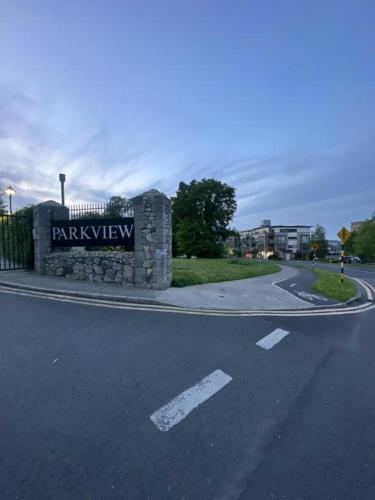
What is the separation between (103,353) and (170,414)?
5.65 feet

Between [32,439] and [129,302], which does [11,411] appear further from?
[129,302]

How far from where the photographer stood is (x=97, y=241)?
923cm

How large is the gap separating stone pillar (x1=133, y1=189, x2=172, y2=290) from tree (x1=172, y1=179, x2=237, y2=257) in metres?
29.8

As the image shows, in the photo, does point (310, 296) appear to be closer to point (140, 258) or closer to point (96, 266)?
point (140, 258)

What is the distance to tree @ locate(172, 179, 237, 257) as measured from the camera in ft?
127

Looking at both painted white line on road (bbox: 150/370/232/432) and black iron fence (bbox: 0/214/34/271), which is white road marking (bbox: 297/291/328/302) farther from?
black iron fence (bbox: 0/214/34/271)

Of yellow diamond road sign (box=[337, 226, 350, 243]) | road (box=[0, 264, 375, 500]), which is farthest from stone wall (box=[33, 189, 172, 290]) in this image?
yellow diamond road sign (box=[337, 226, 350, 243])

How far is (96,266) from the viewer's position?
9.01m

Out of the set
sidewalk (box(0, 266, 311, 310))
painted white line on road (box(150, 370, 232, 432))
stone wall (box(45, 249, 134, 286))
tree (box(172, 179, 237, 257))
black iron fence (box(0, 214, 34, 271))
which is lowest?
painted white line on road (box(150, 370, 232, 432))

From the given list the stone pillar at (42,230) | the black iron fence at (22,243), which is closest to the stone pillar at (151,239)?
the stone pillar at (42,230)

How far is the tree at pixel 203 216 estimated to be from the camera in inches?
1521

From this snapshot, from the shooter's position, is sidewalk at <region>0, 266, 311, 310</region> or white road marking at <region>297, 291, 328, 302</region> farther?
white road marking at <region>297, 291, 328, 302</region>

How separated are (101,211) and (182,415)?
29.0ft

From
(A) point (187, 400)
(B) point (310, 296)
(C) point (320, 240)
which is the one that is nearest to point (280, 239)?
(C) point (320, 240)
